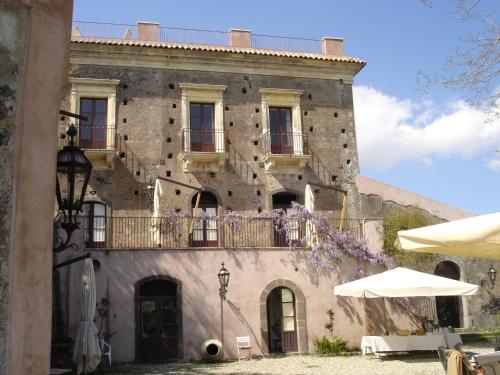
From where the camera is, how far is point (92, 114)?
2038cm

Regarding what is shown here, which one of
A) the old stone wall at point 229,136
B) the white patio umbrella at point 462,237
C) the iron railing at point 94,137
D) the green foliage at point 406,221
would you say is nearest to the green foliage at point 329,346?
the green foliage at point 406,221

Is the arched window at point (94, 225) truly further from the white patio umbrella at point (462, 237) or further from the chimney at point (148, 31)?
the white patio umbrella at point (462, 237)

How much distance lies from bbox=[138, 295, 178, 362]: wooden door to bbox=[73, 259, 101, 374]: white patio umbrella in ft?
9.81

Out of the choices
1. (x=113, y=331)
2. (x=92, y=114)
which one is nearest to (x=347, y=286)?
(x=113, y=331)

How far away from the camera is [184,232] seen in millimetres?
19391

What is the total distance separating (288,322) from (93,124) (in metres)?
9.72

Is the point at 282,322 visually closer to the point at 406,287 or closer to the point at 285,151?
the point at 406,287

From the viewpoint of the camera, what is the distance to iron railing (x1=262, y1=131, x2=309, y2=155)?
21125 millimetres

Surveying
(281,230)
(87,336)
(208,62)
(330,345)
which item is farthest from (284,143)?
(87,336)

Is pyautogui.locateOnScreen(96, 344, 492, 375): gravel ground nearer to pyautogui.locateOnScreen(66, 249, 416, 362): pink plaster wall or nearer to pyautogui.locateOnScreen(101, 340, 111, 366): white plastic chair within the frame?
pyautogui.locateOnScreen(101, 340, 111, 366): white plastic chair

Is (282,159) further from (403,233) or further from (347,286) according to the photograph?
(403,233)

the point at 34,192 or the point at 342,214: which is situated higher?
the point at 342,214

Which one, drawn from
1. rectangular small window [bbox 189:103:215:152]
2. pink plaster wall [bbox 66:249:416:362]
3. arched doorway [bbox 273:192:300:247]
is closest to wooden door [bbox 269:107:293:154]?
arched doorway [bbox 273:192:300:247]

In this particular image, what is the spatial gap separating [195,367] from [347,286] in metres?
4.45
